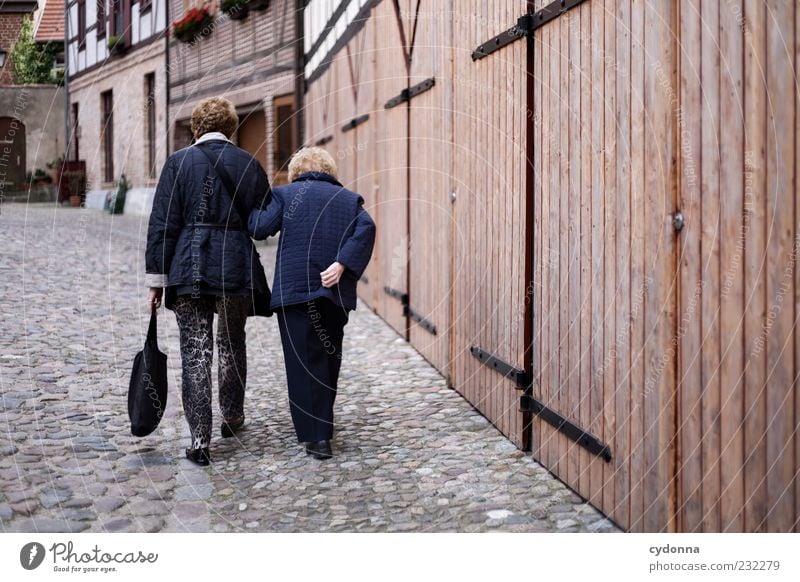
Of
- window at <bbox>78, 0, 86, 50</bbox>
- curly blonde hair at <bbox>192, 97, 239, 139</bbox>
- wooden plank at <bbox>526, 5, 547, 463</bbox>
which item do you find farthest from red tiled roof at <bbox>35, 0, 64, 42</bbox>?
wooden plank at <bbox>526, 5, 547, 463</bbox>

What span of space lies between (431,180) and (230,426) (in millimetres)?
2588

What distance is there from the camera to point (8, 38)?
16.6 ft

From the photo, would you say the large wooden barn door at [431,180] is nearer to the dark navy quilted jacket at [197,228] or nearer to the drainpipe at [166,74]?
the dark navy quilted jacket at [197,228]

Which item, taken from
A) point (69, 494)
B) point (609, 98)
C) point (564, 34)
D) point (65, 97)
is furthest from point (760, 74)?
point (65, 97)

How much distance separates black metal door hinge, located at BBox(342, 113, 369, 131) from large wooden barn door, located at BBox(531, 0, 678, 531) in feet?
16.7

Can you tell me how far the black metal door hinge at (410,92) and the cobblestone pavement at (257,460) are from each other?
6.12 ft

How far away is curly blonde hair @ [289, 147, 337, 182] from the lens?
450cm

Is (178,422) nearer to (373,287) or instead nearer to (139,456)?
(139,456)

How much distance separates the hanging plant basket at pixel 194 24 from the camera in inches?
485

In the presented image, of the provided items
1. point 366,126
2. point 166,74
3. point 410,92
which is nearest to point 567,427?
point 410,92

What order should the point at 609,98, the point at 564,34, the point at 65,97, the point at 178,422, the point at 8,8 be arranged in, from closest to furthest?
the point at 609,98, the point at 564,34, the point at 8,8, the point at 178,422, the point at 65,97

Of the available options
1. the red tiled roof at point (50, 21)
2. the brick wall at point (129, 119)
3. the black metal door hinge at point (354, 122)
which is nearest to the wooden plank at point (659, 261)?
the red tiled roof at point (50, 21)

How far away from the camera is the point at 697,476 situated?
→ 2920 mm

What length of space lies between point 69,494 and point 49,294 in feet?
16.5
